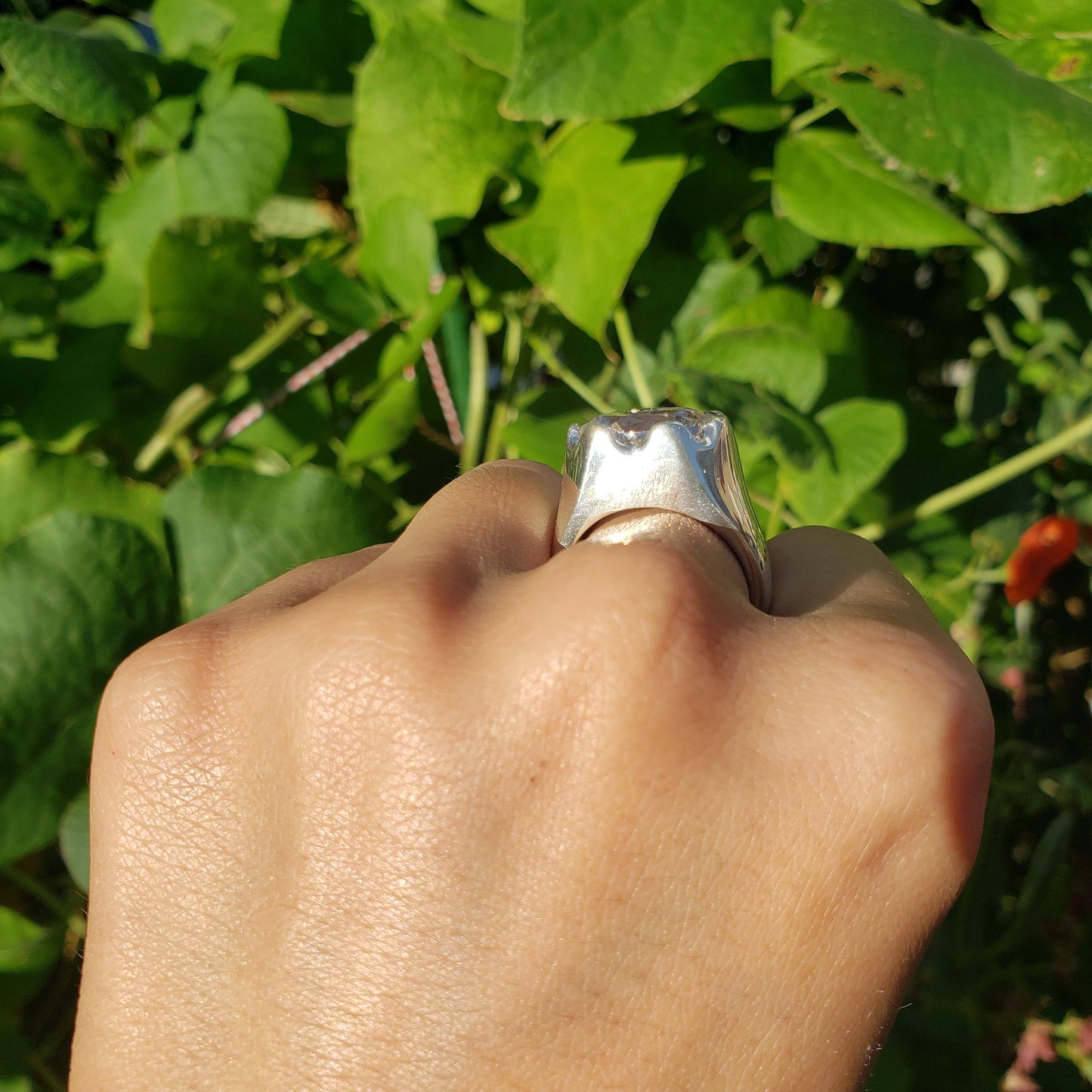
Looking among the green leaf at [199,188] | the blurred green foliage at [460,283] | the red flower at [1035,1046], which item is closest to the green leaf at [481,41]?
the blurred green foliage at [460,283]

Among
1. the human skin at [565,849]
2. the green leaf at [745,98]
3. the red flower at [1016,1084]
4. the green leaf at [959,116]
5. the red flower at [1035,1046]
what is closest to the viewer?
the human skin at [565,849]

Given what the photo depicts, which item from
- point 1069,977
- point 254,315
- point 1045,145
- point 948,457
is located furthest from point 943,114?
point 1069,977

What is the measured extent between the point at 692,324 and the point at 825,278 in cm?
11

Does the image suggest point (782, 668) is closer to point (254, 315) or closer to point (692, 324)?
point (692, 324)

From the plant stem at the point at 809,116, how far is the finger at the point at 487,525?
26 centimetres

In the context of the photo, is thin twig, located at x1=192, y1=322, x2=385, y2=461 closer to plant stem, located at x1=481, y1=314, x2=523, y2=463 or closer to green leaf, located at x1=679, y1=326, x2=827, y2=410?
plant stem, located at x1=481, y1=314, x2=523, y2=463

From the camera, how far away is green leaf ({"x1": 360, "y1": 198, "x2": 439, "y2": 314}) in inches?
20.5

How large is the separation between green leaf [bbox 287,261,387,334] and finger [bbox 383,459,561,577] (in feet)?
0.68

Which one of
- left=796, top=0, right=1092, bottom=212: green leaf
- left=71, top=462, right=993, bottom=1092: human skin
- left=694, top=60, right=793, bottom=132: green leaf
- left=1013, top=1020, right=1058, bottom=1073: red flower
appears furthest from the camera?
left=1013, top=1020, right=1058, bottom=1073: red flower

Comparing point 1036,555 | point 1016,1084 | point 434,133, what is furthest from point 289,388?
point 1016,1084

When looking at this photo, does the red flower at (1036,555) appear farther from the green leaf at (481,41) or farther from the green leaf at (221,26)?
the green leaf at (221,26)

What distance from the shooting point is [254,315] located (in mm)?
605

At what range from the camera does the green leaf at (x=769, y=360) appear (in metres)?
0.52

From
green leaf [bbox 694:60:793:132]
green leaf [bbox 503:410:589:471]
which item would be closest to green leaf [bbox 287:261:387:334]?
green leaf [bbox 503:410:589:471]
